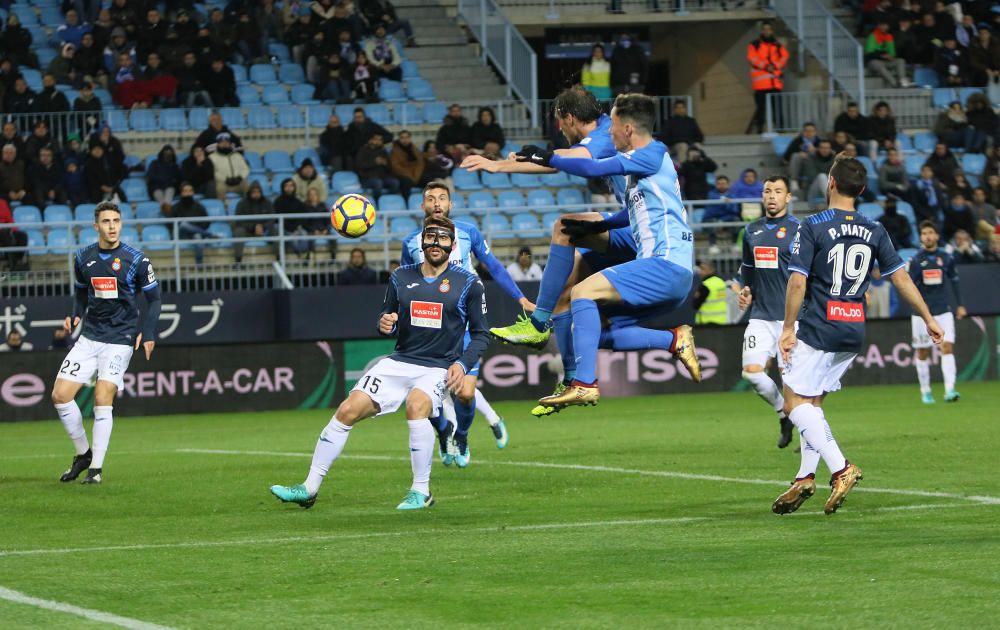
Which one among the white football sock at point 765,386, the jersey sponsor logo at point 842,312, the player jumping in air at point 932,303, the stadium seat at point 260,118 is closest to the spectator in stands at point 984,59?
the player jumping in air at point 932,303

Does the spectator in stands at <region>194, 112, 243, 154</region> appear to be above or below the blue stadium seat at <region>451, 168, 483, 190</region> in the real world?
above

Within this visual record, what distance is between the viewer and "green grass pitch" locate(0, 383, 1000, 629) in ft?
22.4

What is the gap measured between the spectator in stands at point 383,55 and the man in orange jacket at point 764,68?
6915mm

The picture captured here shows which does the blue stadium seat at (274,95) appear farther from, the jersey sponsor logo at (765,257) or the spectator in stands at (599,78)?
the jersey sponsor logo at (765,257)

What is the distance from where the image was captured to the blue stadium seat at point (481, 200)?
27266 mm

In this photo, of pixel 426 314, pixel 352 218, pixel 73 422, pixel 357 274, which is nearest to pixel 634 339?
pixel 426 314

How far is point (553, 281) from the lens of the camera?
1062 centimetres

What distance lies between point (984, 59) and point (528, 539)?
88.0 ft

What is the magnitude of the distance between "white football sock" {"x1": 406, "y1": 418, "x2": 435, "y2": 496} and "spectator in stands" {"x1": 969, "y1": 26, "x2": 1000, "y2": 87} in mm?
25114

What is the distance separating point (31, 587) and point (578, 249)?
4562 mm

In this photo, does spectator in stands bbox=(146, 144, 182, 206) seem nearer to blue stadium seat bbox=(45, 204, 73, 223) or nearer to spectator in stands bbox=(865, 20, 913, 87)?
blue stadium seat bbox=(45, 204, 73, 223)

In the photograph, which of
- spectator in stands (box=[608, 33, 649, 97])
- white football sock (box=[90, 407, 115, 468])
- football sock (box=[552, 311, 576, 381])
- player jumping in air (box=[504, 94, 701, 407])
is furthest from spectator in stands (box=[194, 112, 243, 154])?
player jumping in air (box=[504, 94, 701, 407])

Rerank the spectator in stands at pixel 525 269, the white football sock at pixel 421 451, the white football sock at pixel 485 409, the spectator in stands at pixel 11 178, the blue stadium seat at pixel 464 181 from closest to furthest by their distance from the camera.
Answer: the white football sock at pixel 421 451, the white football sock at pixel 485 409, the spectator in stands at pixel 525 269, the spectator in stands at pixel 11 178, the blue stadium seat at pixel 464 181

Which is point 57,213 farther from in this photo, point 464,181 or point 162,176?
point 464,181
